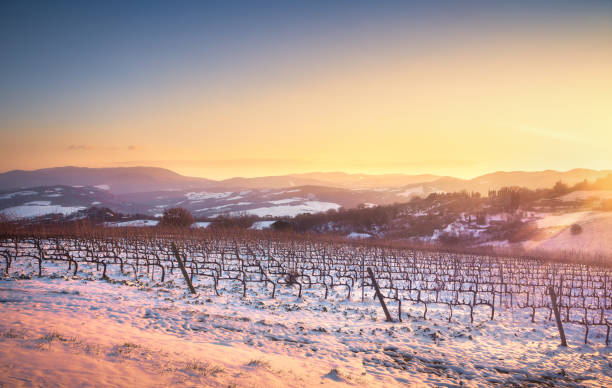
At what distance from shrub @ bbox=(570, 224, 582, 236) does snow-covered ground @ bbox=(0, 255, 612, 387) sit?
4990 centimetres

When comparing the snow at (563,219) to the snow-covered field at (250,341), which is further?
the snow at (563,219)

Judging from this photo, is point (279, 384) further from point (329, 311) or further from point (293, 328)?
point (329, 311)

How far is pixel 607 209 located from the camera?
5953 centimetres

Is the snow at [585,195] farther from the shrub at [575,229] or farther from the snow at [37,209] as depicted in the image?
the snow at [37,209]

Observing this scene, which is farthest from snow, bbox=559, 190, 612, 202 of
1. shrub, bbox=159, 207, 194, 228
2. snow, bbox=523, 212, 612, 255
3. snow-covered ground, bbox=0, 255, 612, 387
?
shrub, bbox=159, 207, 194, 228

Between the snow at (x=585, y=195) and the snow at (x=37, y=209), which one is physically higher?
the snow at (x=585, y=195)

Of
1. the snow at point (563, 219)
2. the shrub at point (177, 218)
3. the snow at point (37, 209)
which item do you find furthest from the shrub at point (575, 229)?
the snow at point (37, 209)

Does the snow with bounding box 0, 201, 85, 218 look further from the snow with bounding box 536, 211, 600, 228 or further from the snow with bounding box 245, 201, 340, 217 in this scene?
the snow with bounding box 536, 211, 600, 228

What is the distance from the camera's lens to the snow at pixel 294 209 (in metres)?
153

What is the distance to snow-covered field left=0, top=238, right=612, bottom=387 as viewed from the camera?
20.5 ft

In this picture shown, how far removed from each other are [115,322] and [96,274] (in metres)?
8.86

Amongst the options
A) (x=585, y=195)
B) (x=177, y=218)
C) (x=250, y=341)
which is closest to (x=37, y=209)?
(x=177, y=218)

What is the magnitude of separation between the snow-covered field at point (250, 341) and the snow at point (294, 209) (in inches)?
5238

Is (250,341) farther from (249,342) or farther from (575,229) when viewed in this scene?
(575,229)
